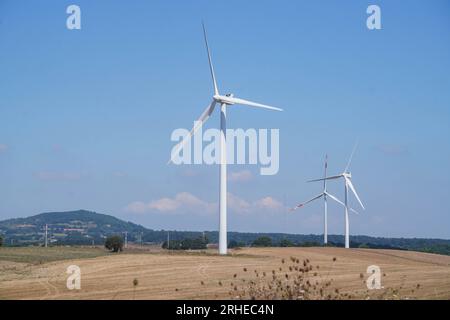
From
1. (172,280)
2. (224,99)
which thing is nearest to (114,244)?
(224,99)

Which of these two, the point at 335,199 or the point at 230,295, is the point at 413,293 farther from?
the point at 335,199

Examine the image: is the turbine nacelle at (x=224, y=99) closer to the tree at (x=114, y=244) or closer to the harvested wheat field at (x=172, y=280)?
the harvested wheat field at (x=172, y=280)

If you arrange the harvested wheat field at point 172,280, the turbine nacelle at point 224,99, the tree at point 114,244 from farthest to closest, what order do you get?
1. the tree at point 114,244
2. the turbine nacelle at point 224,99
3. the harvested wheat field at point 172,280

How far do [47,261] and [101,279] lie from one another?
16340 mm

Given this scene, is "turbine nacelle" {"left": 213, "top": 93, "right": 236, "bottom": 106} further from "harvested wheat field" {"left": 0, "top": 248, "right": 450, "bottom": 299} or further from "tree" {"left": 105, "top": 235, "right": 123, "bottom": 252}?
"tree" {"left": 105, "top": 235, "right": 123, "bottom": 252}

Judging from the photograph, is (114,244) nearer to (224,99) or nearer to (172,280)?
(224,99)

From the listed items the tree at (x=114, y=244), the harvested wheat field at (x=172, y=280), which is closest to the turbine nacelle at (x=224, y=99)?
the harvested wheat field at (x=172, y=280)

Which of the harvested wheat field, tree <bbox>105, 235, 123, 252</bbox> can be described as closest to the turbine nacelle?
the harvested wheat field

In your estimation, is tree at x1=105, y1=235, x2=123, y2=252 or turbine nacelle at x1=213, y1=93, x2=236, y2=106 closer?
turbine nacelle at x1=213, y1=93, x2=236, y2=106

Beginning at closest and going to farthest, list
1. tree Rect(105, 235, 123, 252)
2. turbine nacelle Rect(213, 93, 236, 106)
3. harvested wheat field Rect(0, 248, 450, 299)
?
harvested wheat field Rect(0, 248, 450, 299), turbine nacelle Rect(213, 93, 236, 106), tree Rect(105, 235, 123, 252)

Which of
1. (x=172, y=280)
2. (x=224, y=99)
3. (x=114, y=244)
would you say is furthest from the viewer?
(x=114, y=244)

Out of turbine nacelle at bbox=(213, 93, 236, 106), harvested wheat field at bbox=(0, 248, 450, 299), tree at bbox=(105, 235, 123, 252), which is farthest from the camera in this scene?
tree at bbox=(105, 235, 123, 252)

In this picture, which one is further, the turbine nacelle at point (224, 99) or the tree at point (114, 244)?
the tree at point (114, 244)

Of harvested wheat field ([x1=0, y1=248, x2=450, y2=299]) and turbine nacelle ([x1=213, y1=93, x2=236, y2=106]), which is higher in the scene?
turbine nacelle ([x1=213, y1=93, x2=236, y2=106])
